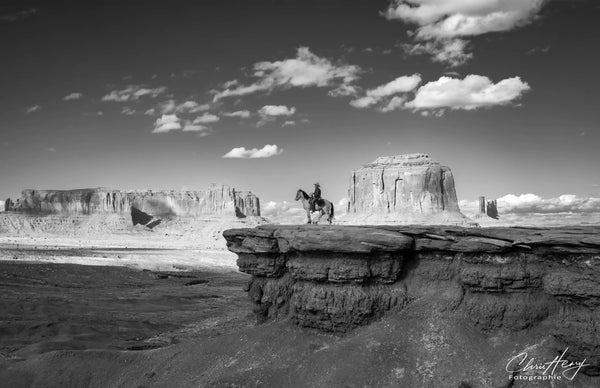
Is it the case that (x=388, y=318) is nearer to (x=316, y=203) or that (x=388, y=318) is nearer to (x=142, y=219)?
(x=316, y=203)

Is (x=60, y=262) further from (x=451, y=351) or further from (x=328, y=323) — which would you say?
(x=451, y=351)

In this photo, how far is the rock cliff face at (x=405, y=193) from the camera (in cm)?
12062

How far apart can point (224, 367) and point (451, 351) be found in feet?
21.3

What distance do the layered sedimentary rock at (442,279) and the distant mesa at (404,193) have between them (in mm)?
102361

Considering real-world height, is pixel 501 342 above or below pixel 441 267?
below

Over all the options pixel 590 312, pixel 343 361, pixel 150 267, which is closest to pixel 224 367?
pixel 343 361

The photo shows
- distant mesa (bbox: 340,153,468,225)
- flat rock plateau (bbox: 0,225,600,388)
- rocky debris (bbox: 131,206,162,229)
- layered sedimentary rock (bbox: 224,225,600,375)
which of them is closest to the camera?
layered sedimentary rock (bbox: 224,225,600,375)

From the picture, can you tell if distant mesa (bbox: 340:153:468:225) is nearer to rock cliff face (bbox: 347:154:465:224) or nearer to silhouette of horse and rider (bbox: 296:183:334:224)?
rock cliff face (bbox: 347:154:465:224)

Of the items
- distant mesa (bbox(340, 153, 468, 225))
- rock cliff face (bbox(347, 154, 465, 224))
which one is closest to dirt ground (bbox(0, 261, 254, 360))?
distant mesa (bbox(340, 153, 468, 225))

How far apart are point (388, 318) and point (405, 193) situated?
378 feet

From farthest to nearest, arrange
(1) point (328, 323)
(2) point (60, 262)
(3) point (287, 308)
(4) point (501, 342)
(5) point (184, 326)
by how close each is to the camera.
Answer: (2) point (60, 262), (5) point (184, 326), (3) point (287, 308), (1) point (328, 323), (4) point (501, 342)

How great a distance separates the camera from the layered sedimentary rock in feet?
A: 34.9

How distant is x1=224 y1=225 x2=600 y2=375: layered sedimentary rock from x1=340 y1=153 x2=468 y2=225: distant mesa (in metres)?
102

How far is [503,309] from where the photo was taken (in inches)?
455
